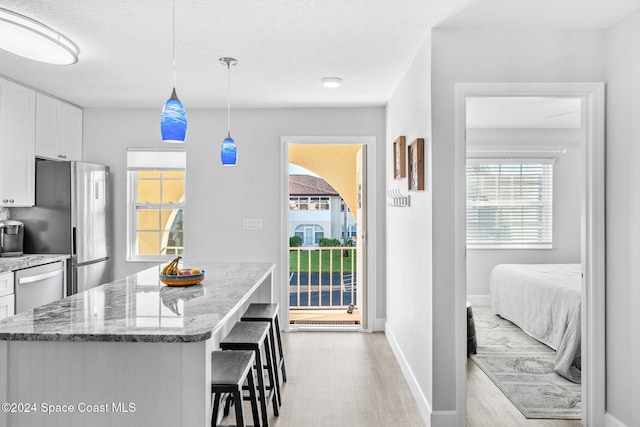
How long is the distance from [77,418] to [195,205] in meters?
3.36

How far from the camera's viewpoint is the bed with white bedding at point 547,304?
3.51 meters

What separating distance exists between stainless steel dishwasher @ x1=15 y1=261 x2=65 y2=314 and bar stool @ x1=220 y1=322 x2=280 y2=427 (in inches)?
78.5

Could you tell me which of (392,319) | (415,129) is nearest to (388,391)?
(392,319)

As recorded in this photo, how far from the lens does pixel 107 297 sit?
2.21 metres

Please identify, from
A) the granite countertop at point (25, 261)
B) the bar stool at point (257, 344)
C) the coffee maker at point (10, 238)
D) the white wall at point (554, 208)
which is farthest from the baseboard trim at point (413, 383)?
the coffee maker at point (10, 238)

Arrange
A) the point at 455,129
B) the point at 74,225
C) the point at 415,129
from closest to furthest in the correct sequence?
1. the point at 455,129
2. the point at 415,129
3. the point at 74,225

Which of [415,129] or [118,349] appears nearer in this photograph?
[118,349]

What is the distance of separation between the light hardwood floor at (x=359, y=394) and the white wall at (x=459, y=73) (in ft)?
1.23

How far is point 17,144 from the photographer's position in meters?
3.85

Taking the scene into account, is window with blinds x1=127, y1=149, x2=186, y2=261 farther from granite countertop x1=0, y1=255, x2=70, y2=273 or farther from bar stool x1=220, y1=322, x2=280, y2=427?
bar stool x1=220, y1=322, x2=280, y2=427

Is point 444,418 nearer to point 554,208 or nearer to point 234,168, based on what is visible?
point 234,168

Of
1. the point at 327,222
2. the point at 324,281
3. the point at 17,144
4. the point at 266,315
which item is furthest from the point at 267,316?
the point at 324,281

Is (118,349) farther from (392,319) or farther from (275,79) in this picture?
(392,319)

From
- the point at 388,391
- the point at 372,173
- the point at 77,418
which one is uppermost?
the point at 372,173
